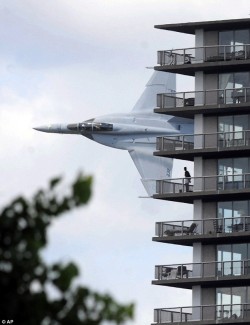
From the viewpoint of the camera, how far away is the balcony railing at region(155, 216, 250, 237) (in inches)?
4090

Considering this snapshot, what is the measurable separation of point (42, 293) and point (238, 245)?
263 ft

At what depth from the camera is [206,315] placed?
102688mm

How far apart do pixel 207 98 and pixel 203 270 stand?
35.1 feet

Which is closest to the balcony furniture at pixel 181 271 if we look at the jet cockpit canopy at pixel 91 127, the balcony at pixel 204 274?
the balcony at pixel 204 274

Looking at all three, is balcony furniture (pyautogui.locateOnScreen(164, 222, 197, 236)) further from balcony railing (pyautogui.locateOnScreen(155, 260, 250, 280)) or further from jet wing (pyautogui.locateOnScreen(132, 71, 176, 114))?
jet wing (pyautogui.locateOnScreen(132, 71, 176, 114))

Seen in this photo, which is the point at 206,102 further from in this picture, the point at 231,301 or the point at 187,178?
the point at 231,301

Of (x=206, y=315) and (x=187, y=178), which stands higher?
(x=187, y=178)

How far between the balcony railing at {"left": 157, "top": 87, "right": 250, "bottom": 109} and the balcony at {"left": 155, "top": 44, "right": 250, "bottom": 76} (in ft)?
4.16

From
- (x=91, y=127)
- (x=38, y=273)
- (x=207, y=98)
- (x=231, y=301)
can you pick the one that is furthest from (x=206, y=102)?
(x=38, y=273)

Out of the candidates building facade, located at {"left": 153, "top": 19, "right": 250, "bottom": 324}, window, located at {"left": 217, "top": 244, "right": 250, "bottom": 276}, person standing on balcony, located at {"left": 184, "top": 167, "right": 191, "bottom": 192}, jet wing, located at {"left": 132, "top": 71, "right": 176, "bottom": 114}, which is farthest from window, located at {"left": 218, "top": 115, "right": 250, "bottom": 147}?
jet wing, located at {"left": 132, "top": 71, "right": 176, "bottom": 114}

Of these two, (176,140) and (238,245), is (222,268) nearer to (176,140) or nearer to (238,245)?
(238,245)

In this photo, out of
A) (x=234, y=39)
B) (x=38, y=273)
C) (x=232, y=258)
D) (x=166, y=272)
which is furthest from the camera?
(x=234, y=39)

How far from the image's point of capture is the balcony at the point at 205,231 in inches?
4080

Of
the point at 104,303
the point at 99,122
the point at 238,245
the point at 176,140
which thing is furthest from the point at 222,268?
the point at 104,303
